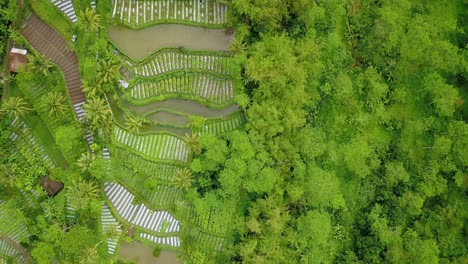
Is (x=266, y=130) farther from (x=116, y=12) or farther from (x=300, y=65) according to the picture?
(x=116, y=12)

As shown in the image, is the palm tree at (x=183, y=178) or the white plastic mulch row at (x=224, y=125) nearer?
the palm tree at (x=183, y=178)

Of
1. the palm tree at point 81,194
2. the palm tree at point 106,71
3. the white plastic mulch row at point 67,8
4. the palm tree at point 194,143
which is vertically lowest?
the palm tree at point 81,194

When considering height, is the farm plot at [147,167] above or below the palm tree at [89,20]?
below

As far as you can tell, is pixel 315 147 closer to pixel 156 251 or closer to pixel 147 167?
pixel 147 167

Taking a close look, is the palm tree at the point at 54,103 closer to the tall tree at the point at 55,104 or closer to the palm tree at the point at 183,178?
the tall tree at the point at 55,104

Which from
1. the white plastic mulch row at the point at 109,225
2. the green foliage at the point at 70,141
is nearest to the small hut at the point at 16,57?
the green foliage at the point at 70,141

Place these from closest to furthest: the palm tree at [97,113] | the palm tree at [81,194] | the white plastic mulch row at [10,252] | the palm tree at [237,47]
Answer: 1. the palm tree at [81,194]
2. the palm tree at [97,113]
3. the white plastic mulch row at [10,252]
4. the palm tree at [237,47]

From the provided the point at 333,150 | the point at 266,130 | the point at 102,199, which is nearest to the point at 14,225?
the point at 102,199
